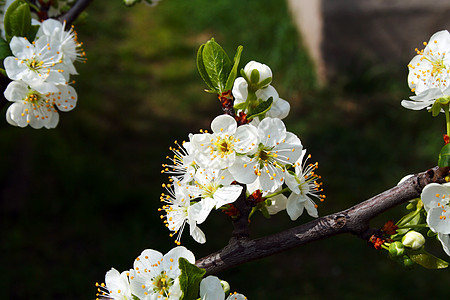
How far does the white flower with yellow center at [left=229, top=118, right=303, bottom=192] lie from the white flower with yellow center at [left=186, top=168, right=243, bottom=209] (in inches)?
2.1

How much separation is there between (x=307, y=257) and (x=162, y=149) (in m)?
1.45

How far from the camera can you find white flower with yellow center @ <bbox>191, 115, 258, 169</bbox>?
1094 millimetres

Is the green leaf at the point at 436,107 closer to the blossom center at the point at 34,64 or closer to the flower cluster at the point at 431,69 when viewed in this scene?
the flower cluster at the point at 431,69

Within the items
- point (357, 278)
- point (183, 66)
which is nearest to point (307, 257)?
point (357, 278)

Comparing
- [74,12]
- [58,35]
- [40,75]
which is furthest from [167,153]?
[40,75]

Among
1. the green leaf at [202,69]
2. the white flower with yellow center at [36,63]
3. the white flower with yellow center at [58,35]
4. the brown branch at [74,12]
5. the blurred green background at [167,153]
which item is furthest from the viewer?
the blurred green background at [167,153]

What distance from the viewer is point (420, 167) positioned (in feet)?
13.1

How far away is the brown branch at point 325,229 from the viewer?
1.13 m

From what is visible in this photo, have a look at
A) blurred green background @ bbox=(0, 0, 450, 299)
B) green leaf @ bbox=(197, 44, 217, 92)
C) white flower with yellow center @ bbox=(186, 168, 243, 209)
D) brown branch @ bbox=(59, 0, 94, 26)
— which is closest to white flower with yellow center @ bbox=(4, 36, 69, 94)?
brown branch @ bbox=(59, 0, 94, 26)

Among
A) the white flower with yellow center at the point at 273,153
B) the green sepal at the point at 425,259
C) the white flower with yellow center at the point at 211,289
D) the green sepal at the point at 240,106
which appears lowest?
the green sepal at the point at 425,259

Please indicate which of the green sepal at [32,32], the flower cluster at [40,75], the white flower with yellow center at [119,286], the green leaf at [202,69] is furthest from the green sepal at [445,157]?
the green sepal at [32,32]

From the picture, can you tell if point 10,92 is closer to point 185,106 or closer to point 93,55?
point 185,106

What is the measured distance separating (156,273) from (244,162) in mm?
309

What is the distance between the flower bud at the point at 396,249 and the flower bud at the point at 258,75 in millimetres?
452
